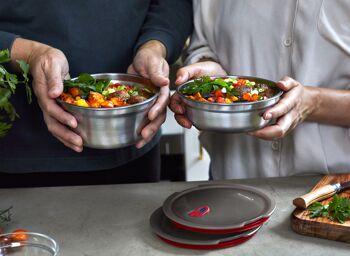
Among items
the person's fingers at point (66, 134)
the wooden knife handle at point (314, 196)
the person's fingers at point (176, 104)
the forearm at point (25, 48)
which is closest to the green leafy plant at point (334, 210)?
the wooden knife handle at point (314, 196)

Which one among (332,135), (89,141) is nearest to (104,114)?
(89,141)

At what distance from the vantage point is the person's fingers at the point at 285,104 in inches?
54.2

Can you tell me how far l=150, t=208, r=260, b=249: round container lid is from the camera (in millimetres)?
1293

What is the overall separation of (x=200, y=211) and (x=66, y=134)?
1.19 ft

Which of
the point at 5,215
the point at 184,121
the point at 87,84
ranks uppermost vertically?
the point at 87,84

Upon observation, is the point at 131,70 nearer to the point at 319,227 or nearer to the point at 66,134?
the point at 66,134

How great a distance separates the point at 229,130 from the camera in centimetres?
137

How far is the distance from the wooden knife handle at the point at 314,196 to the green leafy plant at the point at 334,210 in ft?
0.05

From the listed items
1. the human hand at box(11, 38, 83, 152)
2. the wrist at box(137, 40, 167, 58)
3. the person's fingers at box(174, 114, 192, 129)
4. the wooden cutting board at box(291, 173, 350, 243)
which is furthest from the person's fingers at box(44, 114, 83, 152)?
the wooden cutting board at box(291, 173, 350, 243)

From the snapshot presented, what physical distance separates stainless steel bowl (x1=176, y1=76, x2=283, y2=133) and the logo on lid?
18 centimetres

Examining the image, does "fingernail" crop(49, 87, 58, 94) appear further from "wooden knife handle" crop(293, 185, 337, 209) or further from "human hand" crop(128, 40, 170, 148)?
"wooden knife handle" crop(293, 185, 337, 209)

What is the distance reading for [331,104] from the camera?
5.20 ft

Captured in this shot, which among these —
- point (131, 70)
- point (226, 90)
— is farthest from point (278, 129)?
point (131, 70)

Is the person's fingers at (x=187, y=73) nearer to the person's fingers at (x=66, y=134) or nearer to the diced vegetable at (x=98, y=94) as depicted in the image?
the diced vegetable at (x=98, y=94)
